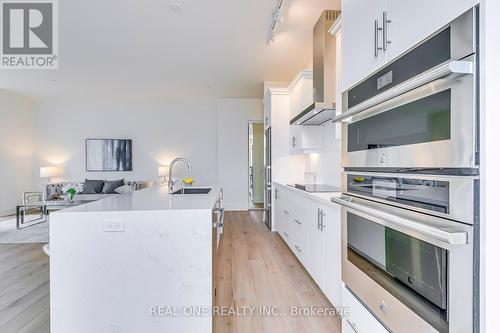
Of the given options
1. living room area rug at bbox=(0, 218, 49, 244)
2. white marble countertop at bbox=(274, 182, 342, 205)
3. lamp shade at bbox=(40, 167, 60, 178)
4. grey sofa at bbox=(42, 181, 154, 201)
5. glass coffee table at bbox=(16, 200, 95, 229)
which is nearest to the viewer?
white marble countertop at bbox=(274, 182, 342, 205)

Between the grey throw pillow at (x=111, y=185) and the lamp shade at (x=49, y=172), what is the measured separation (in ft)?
4.36

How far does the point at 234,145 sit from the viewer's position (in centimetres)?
670

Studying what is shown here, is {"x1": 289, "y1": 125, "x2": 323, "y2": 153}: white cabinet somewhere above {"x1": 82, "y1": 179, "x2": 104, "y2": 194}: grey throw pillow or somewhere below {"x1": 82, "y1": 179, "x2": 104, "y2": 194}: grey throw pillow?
above

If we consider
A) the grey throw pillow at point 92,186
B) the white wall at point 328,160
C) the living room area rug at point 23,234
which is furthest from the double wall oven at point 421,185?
the grey throw pillow at point 92,186

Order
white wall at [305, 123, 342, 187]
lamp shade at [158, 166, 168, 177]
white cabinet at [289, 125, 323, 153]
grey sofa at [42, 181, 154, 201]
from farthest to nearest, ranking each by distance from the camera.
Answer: lamp shade at [158, 166, 168, 177]
grey sofa at [42, 181, 154, 201]
white cabinet at [289, 125, 323, 153]
white wall at [305, 123, 342, 187]

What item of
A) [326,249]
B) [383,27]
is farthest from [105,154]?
[383,27]

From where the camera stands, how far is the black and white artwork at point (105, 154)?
22.3 feet

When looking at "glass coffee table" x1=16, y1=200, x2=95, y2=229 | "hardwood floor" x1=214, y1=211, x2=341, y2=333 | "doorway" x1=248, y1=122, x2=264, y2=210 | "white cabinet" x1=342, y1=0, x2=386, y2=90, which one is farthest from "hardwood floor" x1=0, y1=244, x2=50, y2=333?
"doorway" x1=248, y1=122, x2=264, y2=210

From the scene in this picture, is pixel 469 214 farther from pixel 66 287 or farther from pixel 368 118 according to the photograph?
Answer: pixel 66 287

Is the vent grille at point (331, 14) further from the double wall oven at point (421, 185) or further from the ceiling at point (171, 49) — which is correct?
the double wall oven at point (421, 185)

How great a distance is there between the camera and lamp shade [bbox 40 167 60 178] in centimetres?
613

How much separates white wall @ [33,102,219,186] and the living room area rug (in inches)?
87.1

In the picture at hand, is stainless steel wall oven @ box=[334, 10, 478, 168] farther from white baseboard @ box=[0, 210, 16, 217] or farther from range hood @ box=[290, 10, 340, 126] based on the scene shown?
white baseboard @ box=[0, 210, 16, 217]

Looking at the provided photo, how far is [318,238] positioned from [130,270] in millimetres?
1489
